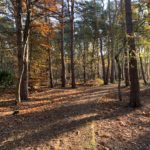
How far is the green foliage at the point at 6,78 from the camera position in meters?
17.1

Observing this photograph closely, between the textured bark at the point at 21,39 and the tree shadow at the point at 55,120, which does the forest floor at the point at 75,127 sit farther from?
the textured bark at the point at 21,39

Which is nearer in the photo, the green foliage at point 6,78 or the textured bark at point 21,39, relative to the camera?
the textured bark at point 21,39

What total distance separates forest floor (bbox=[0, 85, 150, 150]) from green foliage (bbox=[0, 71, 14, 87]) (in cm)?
584

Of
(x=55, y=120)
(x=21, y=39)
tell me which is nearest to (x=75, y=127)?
(x=55, y=120)

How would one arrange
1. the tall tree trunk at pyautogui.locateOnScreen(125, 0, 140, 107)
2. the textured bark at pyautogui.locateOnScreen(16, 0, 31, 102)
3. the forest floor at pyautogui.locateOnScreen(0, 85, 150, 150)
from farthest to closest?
the textured bark at pyautogui.locateOnScreen(16, 0, 31, 102) → the tall tree trunk at pyautogui.locateOnScreen(125, 0, 140, 107) → the forest floor at pyautogui.locateOnScreen(0, 85, 150, 150)

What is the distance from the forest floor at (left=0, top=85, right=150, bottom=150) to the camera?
675 cm

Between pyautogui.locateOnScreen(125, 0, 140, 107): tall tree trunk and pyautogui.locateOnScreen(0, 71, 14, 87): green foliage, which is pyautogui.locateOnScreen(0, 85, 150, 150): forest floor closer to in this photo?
pyautogui.locateOnScreen(125, 0, 140, 107): tall tree trunk

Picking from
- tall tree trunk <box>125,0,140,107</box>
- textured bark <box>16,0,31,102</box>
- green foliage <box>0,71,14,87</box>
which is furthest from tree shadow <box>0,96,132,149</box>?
green foliage <box>0,71,14,87</box>

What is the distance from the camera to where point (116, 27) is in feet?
84.4

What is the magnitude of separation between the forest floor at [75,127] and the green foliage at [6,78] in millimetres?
5836

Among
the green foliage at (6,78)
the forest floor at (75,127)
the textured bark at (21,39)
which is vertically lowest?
the forest floor at (75,127)

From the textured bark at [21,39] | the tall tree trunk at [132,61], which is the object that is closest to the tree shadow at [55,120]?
the tall tree trunk at [132,61]

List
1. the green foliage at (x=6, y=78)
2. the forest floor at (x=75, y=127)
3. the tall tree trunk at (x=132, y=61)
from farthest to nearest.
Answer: the green foliage at (x=6, y=78), the tall tree trunk at (x=132, y=61), the forest floor at (x=75, y=127)

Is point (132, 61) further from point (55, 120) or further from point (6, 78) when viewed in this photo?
point (6, 78)
